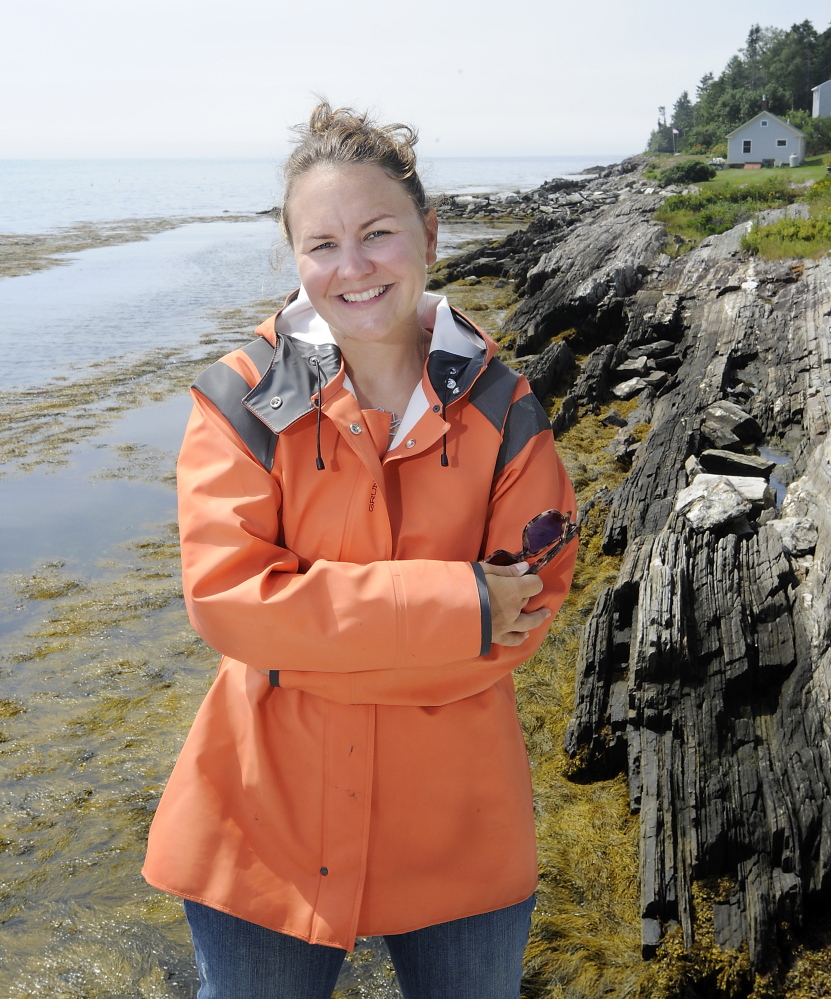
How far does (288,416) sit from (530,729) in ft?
13.6

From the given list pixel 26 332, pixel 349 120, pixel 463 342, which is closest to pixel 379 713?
pixel 463 342

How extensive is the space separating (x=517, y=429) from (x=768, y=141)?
67.1 meters

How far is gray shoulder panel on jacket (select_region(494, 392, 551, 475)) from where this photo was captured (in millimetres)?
2229

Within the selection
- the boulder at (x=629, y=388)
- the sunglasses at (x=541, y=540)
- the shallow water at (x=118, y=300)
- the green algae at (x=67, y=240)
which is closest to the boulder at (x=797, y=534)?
the sunglasses at (x=541, y=540)

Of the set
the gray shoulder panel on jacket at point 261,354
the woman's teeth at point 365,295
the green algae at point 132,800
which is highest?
the woman's teeth at point 365,295

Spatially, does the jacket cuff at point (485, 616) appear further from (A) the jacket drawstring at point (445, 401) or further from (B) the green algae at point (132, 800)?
(B) the green algae at point (132, 800)

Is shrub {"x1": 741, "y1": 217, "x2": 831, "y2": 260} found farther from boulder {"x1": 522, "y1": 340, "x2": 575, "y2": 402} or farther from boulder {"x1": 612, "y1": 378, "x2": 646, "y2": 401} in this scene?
boulder {"x1": 612, "y1": 378, "x2": 646, "y2": 401}

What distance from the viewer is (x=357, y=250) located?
224cm

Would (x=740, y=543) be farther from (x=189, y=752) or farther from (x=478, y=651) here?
(x=189, y=752)

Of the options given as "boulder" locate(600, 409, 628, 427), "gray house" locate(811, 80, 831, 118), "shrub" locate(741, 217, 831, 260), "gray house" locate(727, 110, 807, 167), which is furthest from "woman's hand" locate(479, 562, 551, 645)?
"gray house" locate(811, 80, 831, 118)

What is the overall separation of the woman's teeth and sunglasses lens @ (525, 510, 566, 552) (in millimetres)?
796

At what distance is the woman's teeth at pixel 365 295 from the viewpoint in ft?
7.45

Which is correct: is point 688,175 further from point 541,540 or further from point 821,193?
point 541,540

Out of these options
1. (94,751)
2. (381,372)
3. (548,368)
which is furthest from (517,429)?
(548,368)
